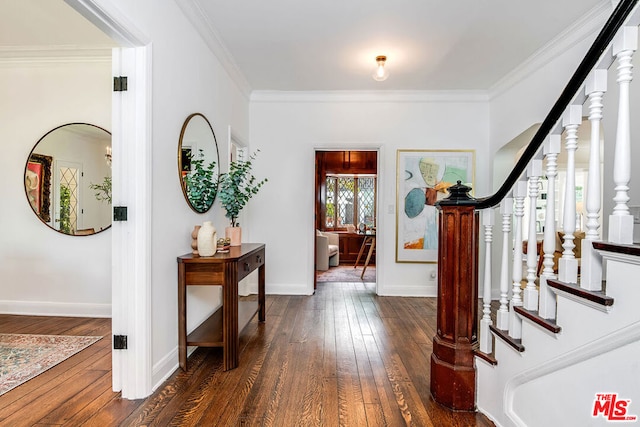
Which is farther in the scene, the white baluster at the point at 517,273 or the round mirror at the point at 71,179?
the round mirror at the point at 71,179

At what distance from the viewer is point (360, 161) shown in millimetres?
7309

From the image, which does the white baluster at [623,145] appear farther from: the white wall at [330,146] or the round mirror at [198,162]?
the white wall at [330,146]

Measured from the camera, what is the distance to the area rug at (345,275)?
542cm

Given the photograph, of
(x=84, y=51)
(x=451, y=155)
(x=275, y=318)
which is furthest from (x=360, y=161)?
(x=84, y=51)

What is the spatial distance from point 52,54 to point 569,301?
14.7 feet

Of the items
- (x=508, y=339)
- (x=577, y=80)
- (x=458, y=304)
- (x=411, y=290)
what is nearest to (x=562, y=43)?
(x=577, y=80)

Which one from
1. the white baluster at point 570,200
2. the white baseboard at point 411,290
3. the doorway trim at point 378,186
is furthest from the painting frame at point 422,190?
the white baluster at point 570,200

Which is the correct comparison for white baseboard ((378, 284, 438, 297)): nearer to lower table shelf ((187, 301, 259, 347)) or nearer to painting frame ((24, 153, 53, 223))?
lower table shelf ((187, 301, 259, 347))

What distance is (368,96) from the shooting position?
14.3 feet

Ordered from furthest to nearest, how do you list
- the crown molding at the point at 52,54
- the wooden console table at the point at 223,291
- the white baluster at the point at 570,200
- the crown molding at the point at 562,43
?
the crown molding at the point at 52,54 < the crown molding at the point at 562,43 < the wooden console table at the point at 223,291 < the white baluster at the point at 570,200

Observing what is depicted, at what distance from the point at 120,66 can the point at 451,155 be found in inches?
148

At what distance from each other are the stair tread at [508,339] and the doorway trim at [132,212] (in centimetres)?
193

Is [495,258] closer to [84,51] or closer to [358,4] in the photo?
[358,4]

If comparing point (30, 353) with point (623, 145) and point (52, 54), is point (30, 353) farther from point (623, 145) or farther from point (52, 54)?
point (623, 145)
